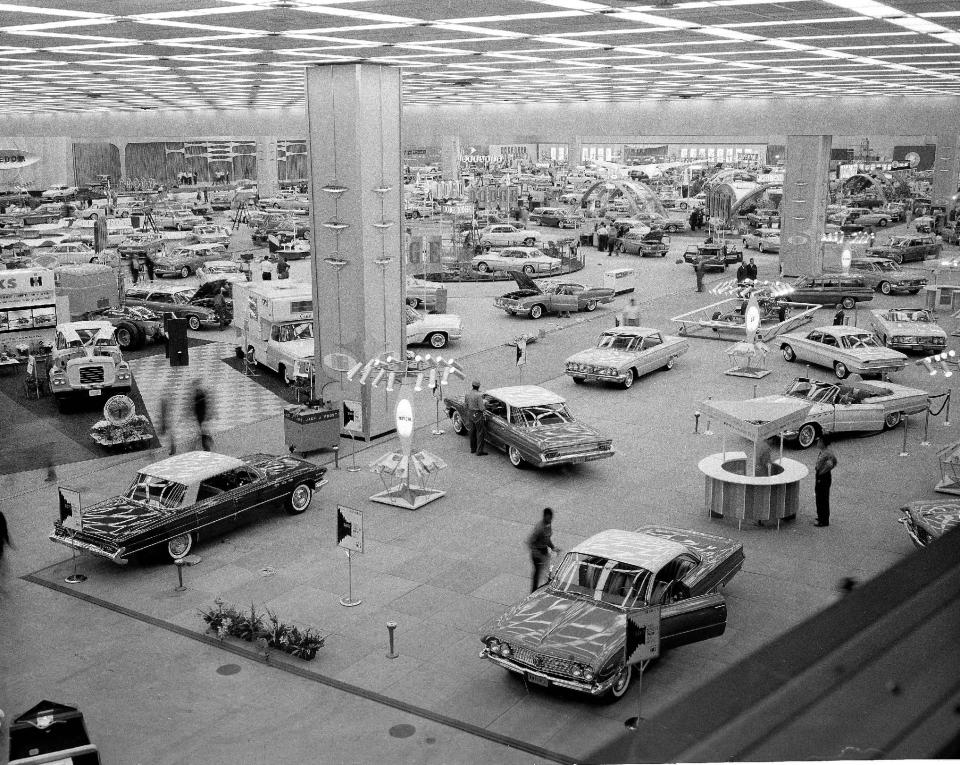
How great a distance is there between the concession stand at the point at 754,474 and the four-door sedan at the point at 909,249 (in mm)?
30719

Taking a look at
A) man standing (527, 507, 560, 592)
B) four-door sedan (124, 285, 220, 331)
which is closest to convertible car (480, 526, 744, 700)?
man standing (527, 507, 560, 592)

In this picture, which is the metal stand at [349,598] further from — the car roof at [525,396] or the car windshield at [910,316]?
the car windshield at [910,316]

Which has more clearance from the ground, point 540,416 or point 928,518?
point 540,416

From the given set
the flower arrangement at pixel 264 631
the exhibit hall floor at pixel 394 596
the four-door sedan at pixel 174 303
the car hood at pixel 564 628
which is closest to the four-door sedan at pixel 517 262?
the four-door sedan at pixel 174 303

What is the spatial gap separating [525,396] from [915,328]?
42.5ft

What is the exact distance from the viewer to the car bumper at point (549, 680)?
9453 mm

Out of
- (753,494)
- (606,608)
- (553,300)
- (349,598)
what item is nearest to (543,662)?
(606,608)

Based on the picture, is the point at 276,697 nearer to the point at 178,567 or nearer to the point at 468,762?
the point at 468,762

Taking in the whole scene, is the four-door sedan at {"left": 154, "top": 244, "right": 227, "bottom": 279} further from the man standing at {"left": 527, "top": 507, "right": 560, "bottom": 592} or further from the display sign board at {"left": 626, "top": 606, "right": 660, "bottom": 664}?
the display sign board at {"left": 626, "top": 606, "right": 660, "bottom": 664}

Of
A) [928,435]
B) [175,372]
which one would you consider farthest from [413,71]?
[928,435]

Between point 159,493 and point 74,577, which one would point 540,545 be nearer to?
point 159,493

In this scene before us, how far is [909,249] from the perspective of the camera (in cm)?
4512

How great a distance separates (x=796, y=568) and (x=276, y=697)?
21.6ft

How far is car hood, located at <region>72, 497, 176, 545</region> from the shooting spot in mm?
12945
